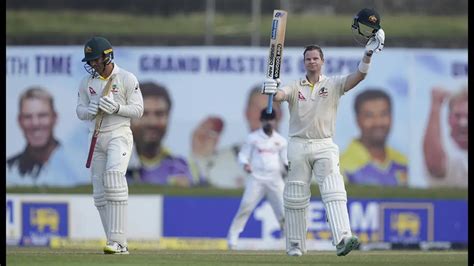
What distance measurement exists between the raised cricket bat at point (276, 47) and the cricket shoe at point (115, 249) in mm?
1835

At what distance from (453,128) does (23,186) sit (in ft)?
24.0

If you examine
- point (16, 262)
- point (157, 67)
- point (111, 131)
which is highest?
point (157, 67)

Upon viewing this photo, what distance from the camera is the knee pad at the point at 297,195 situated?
14.3m

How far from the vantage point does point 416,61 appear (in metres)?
26.4

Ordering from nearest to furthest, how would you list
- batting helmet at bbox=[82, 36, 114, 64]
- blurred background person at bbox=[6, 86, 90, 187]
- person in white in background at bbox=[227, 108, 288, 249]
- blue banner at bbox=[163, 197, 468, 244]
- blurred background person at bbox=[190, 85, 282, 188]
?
batting helmet at bbox=[82, 36, 114, 64], person in white in background at bbox=[227, 108, 288, 249], blue banner at bbox=[163, 197, 468, 244], blurred background person at bbox=[6, 86, 90, 187], blurred background person at bbox=[190, 85, 282, 188]

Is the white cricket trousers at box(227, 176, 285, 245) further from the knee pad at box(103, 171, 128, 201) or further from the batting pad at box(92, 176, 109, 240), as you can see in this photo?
the knee pad at box(103, 171, 128, 201)

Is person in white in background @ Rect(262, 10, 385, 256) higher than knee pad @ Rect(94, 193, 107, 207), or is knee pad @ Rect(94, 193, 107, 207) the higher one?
person in white in background @ Rect(262, 10, 385, 256)

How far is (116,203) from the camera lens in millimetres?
14352

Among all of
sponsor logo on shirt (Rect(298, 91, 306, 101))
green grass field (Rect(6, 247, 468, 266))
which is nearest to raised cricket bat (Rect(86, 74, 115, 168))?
green grass field (Rect(6, 247, 468, 266))

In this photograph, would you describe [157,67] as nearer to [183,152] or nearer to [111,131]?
[183,152]

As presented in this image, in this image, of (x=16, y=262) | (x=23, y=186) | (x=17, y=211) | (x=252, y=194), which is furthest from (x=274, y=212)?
(x=16, y=262)

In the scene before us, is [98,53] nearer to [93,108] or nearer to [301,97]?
[93,108]

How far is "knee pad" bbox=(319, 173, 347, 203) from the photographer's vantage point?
14109 millimetres

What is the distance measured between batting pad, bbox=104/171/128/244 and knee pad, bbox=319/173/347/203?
72.0 inches
